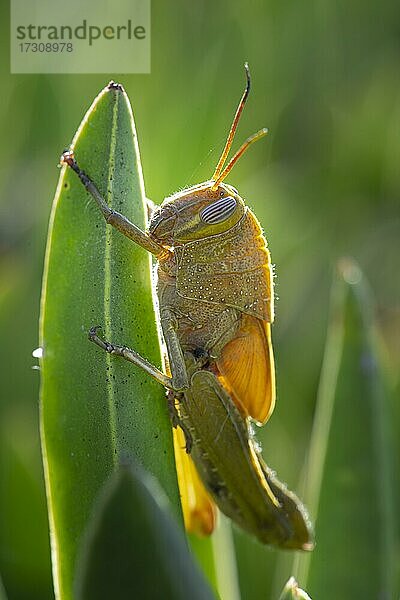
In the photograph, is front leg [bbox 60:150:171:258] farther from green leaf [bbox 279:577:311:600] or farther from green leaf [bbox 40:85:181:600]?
green leaf [bbox 279:577:311:600]

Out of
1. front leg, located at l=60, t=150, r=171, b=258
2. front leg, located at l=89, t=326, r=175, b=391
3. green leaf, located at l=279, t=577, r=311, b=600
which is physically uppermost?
front leg, located at l=60, t=150, r=171, b=258

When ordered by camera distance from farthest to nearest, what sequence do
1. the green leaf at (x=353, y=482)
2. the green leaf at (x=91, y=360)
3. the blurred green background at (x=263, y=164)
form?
the blurred green background at (x=263, y=164), the green leaf at (x=353, y=482), the green leaf at (x=91, y=360)

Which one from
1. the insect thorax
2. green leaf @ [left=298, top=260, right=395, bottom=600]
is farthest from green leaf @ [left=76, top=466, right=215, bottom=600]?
the insect thorax

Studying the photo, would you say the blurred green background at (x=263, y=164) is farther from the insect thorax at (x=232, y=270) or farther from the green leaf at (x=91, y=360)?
the green leaf at (x=91, y=360)

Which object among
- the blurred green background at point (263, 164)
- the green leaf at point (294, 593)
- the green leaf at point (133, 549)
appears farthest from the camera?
the blurred green background at point (263, 164)

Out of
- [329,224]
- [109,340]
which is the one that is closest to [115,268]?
[109,340]

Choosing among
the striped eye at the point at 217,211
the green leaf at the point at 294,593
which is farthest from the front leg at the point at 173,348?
the green leaf at the point at 294,593

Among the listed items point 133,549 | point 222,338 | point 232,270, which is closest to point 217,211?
point 232,270

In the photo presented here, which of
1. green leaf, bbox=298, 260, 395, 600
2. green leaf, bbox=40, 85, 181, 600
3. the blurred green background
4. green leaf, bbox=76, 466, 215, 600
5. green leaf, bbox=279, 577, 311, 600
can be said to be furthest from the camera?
the blurred green background
